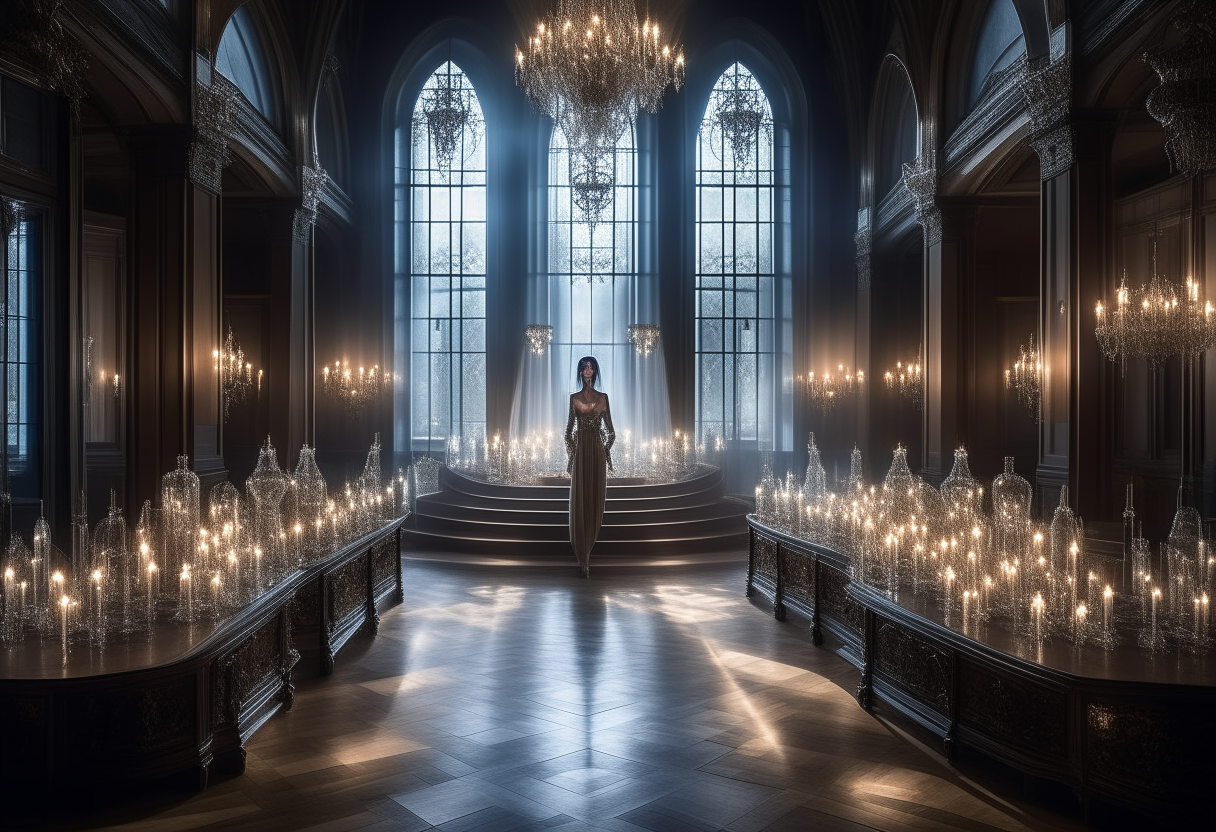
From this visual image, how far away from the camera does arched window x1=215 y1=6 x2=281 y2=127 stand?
12.1m

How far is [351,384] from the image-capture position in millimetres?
17875

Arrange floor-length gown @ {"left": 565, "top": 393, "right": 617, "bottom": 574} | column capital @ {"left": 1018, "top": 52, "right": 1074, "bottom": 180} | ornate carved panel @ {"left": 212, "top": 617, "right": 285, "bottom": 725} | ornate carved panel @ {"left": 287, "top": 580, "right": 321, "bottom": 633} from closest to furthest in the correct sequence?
ornate carved panel @ {"left": 212, "top": 617, "right": 285, "bottom": 725}, ornate carved panel @ {"left": 287, "top": 580, "right": 321, "bottom": 633}, column capital @ {"left": 1018, "top": 52, "right": 1074, "bottom": 180}, floor-length gown @ {"left": 565, "top": 393, "right": 617, "bottom": 574}

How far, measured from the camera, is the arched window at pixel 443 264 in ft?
64.7

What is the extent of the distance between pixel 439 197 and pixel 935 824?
1805 cm

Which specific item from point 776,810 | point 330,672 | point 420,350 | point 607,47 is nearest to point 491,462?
point 420,350

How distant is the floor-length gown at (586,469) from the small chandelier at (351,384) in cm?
809

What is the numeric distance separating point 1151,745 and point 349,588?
5.96 meters

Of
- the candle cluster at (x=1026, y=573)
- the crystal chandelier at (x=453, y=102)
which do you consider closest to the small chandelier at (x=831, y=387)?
the crystal chandelier at (x=453, y=102)

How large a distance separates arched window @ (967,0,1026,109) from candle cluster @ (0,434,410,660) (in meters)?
10.0

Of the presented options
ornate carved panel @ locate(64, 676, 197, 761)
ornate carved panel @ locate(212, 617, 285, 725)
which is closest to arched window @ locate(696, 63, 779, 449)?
ornate carved panel @ locate(212, 617, 285, 725)

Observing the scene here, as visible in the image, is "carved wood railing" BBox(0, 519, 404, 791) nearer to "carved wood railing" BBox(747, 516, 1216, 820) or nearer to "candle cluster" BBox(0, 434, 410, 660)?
"candle cluster" BBox(0, 434, 410, 660)

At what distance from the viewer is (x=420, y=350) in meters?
19.8

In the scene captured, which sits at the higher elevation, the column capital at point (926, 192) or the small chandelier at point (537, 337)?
the column capital at point (926, 192)

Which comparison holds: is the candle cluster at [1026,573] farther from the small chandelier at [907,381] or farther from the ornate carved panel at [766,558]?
the small chandelier at [907,381]
